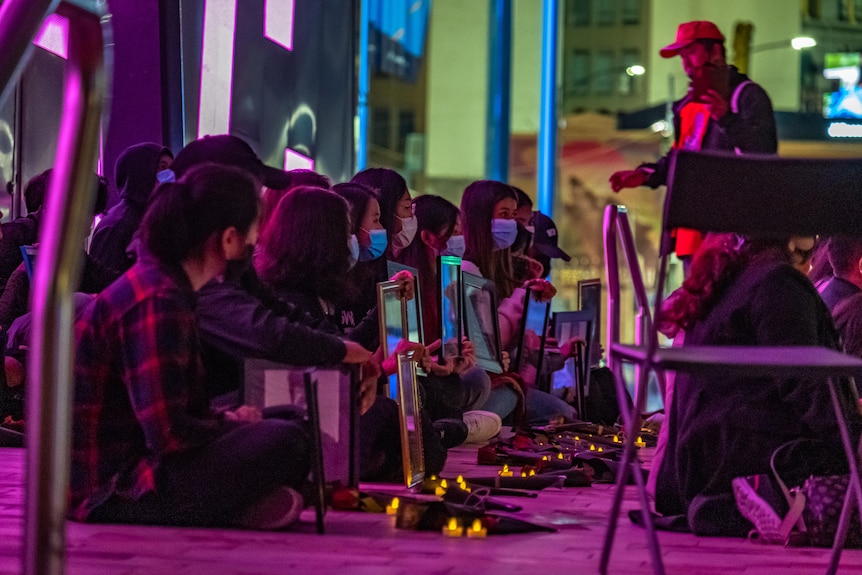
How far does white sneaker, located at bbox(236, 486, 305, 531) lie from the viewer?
11.6 feet

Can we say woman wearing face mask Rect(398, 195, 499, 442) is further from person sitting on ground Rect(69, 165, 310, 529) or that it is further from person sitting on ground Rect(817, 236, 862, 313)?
person sitting on ground Rect(69, 165, 310, 529)

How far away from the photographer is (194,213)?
3.51m

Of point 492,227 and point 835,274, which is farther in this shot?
point 492,227

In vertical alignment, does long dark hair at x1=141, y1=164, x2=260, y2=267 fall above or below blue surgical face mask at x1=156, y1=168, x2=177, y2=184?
below

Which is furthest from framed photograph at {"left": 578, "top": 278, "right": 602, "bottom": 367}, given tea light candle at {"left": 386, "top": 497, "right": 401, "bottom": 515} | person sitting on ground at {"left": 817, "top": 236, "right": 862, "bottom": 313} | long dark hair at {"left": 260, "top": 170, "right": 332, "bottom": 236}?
tea light candle at {"left": 386, "top": 497, "right": 401, "bottom": 515}

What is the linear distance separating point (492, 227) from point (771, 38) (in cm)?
2970

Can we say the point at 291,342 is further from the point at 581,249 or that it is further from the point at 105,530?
the point at 581,249

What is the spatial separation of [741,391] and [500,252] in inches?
137

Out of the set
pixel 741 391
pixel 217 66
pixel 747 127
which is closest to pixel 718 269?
pixel 741 391

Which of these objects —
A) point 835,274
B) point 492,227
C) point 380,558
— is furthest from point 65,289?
point 492,227

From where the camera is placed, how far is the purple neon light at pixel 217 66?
6918 millimetres

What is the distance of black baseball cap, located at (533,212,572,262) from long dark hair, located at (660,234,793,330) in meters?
4.14

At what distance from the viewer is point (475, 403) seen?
245 inches

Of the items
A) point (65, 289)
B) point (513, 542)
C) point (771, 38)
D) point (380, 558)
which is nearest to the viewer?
point (65, 289)
